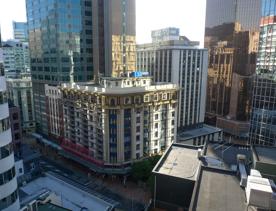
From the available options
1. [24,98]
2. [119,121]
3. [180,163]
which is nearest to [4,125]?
[180,163]

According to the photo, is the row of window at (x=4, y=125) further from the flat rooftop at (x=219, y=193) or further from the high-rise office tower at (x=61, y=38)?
the high-rise office tower at (x=61, y=38)

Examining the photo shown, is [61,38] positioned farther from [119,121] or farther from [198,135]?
[198,135]

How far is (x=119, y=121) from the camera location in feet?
232

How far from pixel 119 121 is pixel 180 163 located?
38.1 metres

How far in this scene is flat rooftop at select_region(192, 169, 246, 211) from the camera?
2178cm

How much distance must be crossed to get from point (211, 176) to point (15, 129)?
2760 inches

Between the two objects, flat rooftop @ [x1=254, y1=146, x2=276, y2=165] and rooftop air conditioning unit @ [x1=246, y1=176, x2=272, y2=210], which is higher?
rooftop air conditioning unit @ [x1=246, y1=176, x2=272, y2=210]

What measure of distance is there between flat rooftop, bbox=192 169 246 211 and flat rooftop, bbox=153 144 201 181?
2829 millimetres

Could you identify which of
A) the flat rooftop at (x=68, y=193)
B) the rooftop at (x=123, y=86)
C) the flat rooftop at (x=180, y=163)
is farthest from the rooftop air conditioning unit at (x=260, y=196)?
the rooftop at (x=123, y=86)

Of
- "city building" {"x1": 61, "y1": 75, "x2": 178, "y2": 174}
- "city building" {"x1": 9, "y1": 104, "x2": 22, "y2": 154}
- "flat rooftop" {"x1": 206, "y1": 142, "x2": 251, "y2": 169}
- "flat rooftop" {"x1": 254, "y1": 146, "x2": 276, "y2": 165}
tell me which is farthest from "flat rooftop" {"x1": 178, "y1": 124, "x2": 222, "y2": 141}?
"flat rooftop" {"x1": 254, "y1": 146, "x2": 276, "y2": 165}

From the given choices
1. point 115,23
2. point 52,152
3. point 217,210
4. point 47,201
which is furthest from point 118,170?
point 115,23

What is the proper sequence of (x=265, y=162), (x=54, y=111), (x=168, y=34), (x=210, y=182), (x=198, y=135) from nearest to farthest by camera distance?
(x=210, y=182)
(x=265, y=162)
(x=54, y=111)
(x=198, y=135)
(x=168, y=34)

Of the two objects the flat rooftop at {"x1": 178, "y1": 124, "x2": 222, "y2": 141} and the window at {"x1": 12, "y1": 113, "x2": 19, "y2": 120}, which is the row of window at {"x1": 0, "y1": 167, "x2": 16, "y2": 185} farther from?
the flat rooftop at {"x1": 178, "y1": 124, "x2": 222, "y2": 141}

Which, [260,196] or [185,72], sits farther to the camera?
[185,72]
